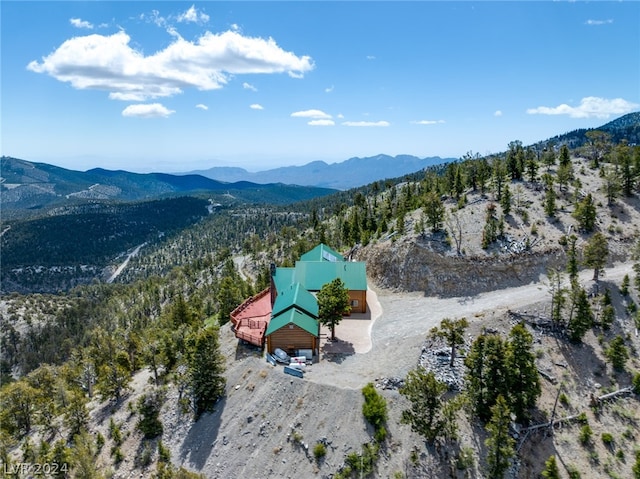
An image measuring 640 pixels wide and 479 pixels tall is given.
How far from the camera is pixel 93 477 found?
31.1m

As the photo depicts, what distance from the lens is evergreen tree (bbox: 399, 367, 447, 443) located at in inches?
1234

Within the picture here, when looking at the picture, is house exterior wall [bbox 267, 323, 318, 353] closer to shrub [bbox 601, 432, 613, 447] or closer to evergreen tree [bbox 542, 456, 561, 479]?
evergreen tree [bbox 542, 456, 561, 479]

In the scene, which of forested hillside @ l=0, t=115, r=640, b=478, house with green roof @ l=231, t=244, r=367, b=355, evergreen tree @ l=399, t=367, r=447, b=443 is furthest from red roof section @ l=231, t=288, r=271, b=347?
evergreen tree @ l=399, t=367, r=447, b=443

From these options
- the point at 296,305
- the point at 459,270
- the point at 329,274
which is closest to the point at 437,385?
the point at 296,305

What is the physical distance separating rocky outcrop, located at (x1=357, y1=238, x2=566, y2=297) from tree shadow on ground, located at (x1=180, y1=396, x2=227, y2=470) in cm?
3233

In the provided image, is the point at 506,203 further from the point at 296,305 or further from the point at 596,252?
the point at 296,305

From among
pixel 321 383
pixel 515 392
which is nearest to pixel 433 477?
pixel 515 392

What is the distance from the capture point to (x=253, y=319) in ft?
163

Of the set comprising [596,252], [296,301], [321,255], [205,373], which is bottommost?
[205,373]

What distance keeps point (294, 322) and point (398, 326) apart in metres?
14.2

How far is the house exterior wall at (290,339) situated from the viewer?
139 ft

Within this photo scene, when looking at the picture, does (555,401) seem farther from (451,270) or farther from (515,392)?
(451,270)

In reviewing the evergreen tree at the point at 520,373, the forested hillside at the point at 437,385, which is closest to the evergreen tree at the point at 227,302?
the forested hillside at the point at 437,385

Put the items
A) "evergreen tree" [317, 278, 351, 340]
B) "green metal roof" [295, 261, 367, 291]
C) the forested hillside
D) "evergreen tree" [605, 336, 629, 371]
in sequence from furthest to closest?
1. "green metal roof" [295, 261, 367, 291]
2. "evergreen tree" [317, 278, 351, 340]
3. "evergreen tree" [605, 336, 629, 371]
4. the forested hillside
